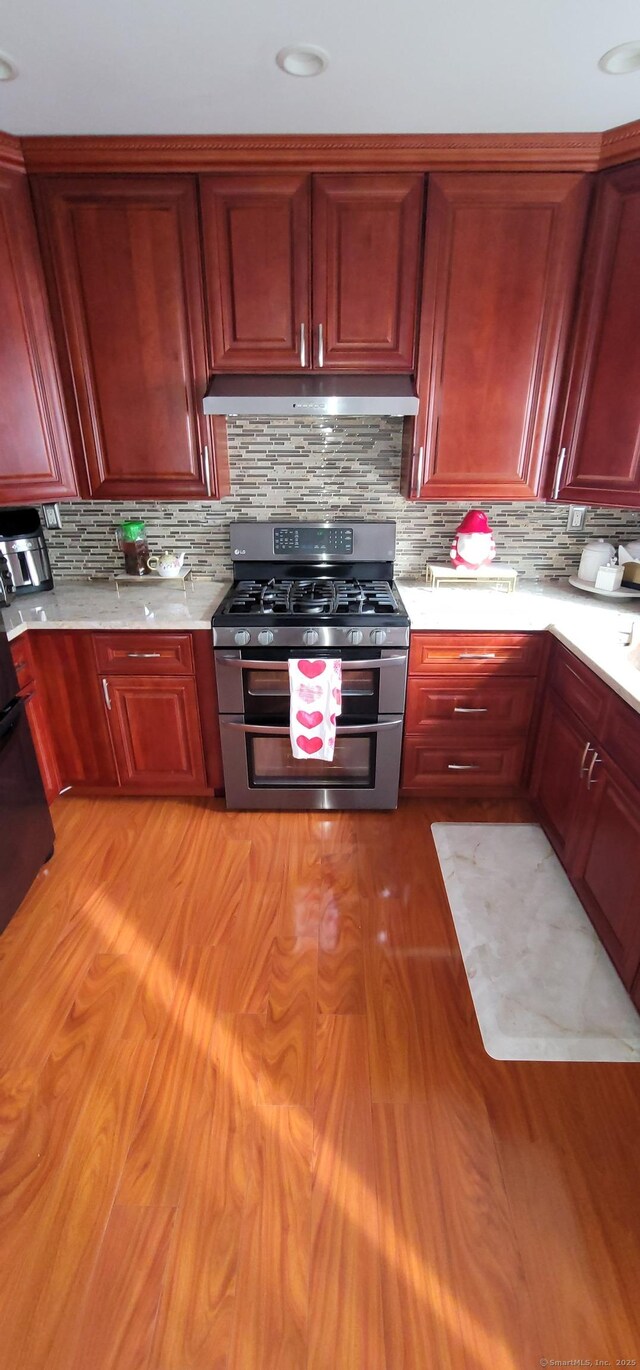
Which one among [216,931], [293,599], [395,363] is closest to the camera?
[216,931]

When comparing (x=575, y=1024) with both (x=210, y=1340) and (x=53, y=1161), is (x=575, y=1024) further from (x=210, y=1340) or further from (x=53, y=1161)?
(x=53, y=1161)

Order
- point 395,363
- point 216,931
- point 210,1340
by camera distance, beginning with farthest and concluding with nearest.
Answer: point 395,363 → point 216,931 → point 210,1340

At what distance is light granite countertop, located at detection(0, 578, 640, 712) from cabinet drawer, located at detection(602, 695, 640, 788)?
0.26m

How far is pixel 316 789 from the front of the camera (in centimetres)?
253

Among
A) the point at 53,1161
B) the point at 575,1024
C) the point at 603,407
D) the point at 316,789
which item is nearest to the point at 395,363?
the point at 603,407

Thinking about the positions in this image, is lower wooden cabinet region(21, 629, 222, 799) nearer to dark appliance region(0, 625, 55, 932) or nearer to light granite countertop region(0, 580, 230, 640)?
light granite countertop region(0, 580, 230, 640)

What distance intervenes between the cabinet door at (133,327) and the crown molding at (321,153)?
5 centimetres

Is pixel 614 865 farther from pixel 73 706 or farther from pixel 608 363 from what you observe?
pixel 73 706

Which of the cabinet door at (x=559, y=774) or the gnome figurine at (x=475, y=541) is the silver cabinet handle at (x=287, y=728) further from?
the gnome figurine at (x=475, y=541)

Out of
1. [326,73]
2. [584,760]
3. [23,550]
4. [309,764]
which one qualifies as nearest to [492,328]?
[326,73]

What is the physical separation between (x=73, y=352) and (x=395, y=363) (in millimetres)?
1139

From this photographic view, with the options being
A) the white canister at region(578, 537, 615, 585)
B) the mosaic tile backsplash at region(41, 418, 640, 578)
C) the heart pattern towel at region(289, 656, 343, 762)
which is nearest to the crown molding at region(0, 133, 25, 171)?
the mosaic tile backsplash at region(41, 418, 640, 578)

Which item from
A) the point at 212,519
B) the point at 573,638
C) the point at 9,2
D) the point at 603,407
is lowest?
the point at 573,638

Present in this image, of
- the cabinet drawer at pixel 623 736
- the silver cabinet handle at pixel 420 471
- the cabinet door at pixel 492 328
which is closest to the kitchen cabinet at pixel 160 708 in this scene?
the silver cabinet handle at pixel 420 471
